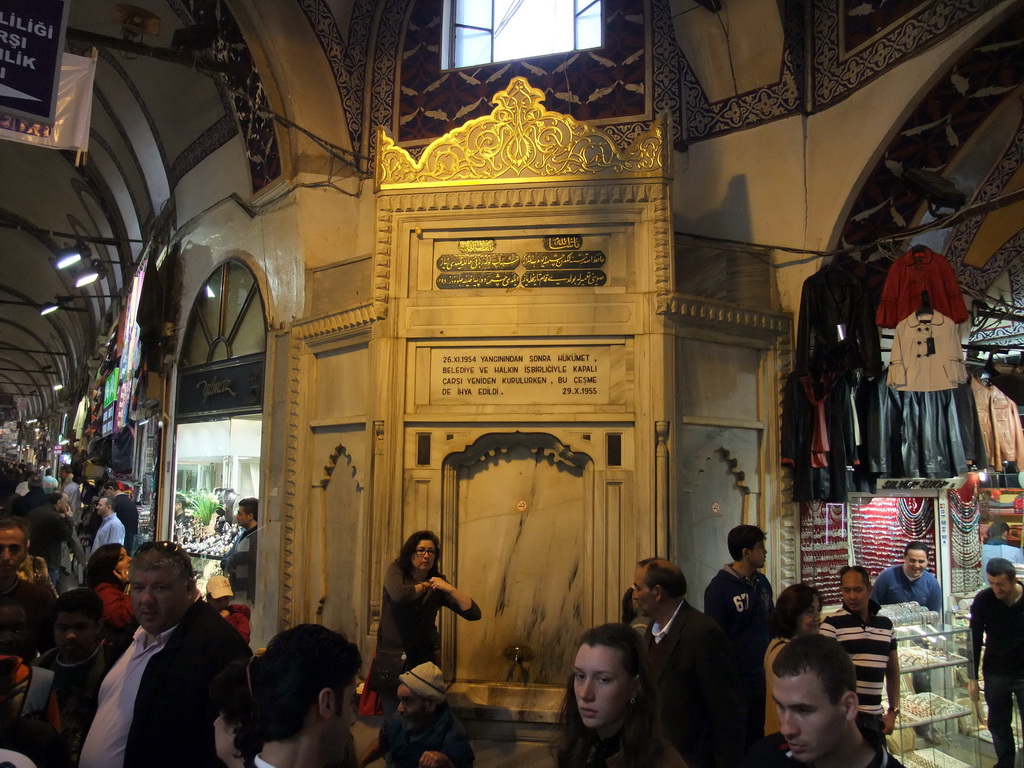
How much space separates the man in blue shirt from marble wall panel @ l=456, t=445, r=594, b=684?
264 centimetres

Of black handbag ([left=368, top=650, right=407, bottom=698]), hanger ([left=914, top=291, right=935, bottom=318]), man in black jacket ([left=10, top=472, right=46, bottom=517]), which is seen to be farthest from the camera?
man in black jacket ([left=10, top=472, right=46, bottom=517])

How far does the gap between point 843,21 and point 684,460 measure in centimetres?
384

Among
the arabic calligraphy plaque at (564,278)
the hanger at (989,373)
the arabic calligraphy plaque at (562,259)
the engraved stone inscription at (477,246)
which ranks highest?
the engraved stone inscription at (477,246)

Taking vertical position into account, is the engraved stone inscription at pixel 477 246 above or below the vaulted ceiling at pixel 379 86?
below

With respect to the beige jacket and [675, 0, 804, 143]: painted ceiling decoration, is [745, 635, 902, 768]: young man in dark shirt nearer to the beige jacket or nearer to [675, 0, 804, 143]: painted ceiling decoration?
the beige jacket

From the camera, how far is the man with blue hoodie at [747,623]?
4.11 metres

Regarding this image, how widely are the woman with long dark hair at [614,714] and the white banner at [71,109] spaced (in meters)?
4.82

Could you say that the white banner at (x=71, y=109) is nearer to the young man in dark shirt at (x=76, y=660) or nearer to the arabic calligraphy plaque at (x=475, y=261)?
the arabic calligraphy plaque at (x=475, y=261)

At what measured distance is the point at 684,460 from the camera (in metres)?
5.79

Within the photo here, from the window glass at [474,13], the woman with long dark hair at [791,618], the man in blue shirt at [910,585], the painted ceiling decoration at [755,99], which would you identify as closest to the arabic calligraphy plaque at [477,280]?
the painted ceiling decoration at [755,99]

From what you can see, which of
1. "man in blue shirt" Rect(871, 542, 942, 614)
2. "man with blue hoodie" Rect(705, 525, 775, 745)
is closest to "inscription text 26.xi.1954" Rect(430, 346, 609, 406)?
"man with blue hoodie" Rect(705, 525, 775, 745)

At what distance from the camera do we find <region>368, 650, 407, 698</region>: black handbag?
4043 mm

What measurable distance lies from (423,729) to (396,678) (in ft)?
3.36

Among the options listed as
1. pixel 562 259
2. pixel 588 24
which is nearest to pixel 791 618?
pixel 562 259
